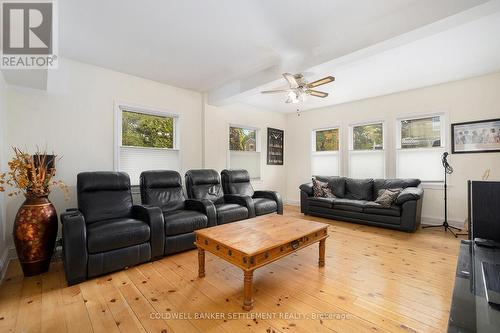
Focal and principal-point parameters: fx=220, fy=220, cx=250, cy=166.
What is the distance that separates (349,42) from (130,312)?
11.3 feet

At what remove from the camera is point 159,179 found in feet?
11.4

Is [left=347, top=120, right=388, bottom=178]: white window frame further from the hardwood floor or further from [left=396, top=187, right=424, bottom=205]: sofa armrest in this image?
the hardwood floor

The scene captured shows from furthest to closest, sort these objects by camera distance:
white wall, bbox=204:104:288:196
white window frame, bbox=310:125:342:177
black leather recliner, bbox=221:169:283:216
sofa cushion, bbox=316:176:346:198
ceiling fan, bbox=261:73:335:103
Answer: white window frame, bbox=310:125:342:177 < sofa cushion, bbox=316:176:346:198 < white wall, bbox=204:104:288:196 < black leather recliner, bbox=221:169:283:216 < ceiling fan, bbox=261:73:335:103

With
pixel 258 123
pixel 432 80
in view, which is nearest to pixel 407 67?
pixel 432 80

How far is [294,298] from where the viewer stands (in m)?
1.94

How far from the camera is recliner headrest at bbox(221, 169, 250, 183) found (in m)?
4.48

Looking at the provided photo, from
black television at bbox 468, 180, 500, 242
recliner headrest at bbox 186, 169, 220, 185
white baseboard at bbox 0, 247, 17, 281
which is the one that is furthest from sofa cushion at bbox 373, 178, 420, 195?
white baseboard at bbox 0, 247, 17, 281

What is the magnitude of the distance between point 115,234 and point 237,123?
362 cm

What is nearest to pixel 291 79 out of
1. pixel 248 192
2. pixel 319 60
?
pixel 319 60

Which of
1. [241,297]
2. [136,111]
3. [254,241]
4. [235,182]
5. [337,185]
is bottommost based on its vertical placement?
[241,297]

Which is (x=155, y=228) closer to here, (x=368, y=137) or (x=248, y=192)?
(x=248, y=192)

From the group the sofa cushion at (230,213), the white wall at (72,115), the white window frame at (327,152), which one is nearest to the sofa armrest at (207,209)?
the sofa cushion at (230,213)

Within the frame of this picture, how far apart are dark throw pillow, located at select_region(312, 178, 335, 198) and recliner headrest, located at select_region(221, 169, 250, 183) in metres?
1.58

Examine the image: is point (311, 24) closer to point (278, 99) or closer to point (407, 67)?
point (407, 67)
